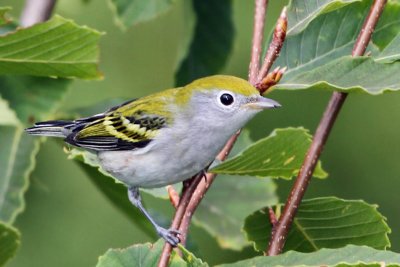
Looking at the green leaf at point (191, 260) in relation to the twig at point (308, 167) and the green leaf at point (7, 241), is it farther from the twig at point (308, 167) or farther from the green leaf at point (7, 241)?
the green leaf at point (7, 241)

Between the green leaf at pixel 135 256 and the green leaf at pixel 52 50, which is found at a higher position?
the green leaf at pixel 52 50

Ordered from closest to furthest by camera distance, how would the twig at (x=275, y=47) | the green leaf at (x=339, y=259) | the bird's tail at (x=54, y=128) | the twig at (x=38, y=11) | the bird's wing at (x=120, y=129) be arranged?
1. the green leaf at (x=339, y=259)
2. the twig at (x=275, y=47)
3. the bird's wing at (x=120, y=129)
4. the bird's tail at (x=54, y=128)
5. the twig at (x=38, y=11)

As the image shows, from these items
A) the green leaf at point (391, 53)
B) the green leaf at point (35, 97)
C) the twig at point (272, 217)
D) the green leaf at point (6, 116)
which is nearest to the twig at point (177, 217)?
the twig at point (272, 217)

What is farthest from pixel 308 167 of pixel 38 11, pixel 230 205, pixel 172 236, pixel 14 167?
pixel 38 11

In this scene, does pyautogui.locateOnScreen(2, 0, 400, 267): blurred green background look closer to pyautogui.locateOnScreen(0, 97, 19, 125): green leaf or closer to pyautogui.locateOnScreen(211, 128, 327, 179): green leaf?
pyautogui.locateOnScreen(0, 97, 19, 125): green leaf

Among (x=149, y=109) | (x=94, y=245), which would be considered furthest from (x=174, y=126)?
(x=94, y=245)

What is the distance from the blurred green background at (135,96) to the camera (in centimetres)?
551

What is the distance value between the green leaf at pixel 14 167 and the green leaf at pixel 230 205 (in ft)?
2.16

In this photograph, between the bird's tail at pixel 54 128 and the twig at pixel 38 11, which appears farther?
the twig at pixel 38 11

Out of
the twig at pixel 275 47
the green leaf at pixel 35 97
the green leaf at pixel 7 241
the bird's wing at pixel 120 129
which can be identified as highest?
the green leaf at pixel 35 97

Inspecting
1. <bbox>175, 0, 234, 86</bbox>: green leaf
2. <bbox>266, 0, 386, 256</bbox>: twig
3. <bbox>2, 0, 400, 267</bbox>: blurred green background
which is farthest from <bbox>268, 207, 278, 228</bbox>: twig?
<bbox>2, 0, 400, 267</bbox>: blurred green background

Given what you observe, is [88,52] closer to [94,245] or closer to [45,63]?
[45,63]

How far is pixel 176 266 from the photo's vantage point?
2342 millimetres

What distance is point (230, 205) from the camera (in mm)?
3777
